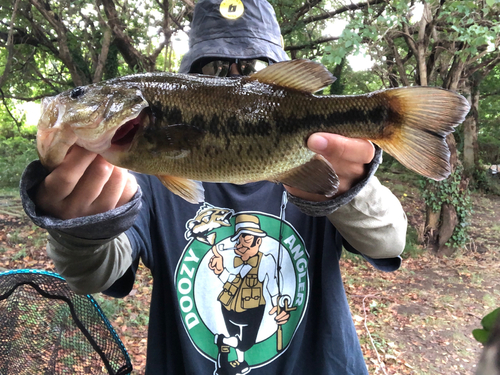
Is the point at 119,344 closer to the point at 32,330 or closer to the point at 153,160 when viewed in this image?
the point at 32,330

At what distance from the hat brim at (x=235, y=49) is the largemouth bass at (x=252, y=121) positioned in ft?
2.90

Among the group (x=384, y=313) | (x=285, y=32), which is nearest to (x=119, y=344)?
(x=384, y=313)

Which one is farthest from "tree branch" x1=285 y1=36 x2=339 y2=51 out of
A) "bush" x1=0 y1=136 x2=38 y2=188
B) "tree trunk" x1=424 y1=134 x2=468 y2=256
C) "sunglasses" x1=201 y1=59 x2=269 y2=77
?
"bush" x1=0 y1=136 x2=38 y2=188

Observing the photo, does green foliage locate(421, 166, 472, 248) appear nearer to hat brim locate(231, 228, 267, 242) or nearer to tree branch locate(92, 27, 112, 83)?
hat brim locate(231, 228, 267, 242)

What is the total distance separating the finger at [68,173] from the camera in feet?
4.57

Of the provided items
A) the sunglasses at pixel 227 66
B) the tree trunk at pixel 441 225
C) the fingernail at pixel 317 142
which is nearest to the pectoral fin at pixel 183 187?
the fingernail at pixel 317 142

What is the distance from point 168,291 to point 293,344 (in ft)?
3.08

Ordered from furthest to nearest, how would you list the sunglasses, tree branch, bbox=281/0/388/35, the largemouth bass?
tree branch, bbox=281/0/388/35 < the sunglasses < the largemouth bass

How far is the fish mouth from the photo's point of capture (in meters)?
1.52

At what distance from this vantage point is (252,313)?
2338 millimetres

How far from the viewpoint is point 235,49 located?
2.40 m

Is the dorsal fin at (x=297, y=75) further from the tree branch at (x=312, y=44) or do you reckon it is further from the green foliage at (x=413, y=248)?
the tree branch at (x=312, y=44)

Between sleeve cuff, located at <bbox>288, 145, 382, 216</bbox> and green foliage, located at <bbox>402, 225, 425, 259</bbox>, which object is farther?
green foliage, located at <bbox>402, 225, 425, 259</bbox>

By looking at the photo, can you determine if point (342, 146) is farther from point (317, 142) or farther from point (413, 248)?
point (413, 248)
